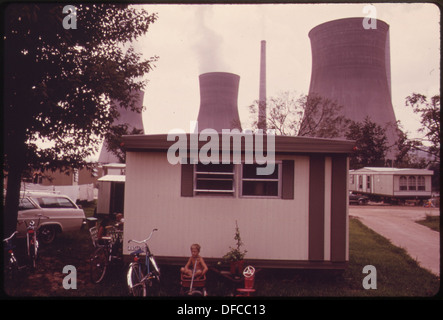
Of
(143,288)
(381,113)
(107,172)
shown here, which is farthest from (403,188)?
(143,288)

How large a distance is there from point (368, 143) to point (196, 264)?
36.3m

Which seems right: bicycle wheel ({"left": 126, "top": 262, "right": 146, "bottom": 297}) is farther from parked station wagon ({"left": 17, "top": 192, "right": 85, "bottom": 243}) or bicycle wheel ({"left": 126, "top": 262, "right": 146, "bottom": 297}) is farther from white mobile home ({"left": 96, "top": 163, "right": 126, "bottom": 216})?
white mobile home ({"left": 96, "top": 163, "right": 126, "bottom": 216})

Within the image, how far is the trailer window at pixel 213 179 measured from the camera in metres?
6.73

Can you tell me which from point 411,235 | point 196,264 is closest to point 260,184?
point 196,264

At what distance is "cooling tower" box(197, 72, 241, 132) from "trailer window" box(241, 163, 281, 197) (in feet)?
113

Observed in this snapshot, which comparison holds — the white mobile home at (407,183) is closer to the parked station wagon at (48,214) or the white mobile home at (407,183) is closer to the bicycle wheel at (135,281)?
the parked station wagon at (48,214)

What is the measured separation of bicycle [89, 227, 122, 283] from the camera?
6.55 meters

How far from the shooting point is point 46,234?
975 cm

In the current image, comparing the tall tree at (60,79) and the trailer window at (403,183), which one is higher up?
the tall tree at (60,79)

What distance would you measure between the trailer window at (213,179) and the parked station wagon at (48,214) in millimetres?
5212

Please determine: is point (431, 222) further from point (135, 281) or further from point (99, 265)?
point (99, 265)

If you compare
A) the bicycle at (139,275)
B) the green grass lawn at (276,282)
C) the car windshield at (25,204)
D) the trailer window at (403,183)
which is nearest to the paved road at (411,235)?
the green grass lawn at (276,282)

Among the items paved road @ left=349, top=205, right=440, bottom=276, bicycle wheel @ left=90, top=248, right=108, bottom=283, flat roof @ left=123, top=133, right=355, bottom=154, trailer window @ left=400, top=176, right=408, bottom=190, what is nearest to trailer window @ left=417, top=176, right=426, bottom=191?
trailer window @ left=400, top=176, right=408, bottom=190

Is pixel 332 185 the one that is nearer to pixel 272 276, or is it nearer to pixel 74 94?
pixel 272 276
